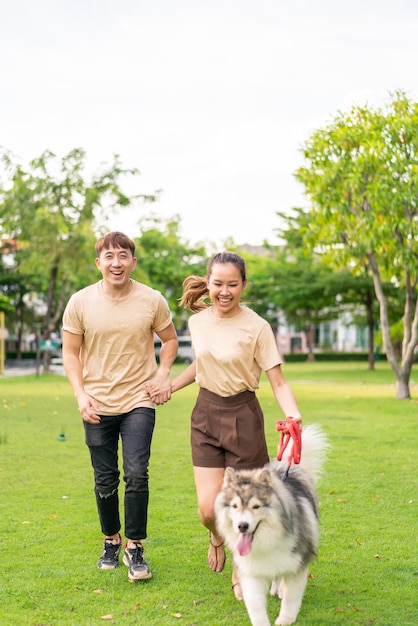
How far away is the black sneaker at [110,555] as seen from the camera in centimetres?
552

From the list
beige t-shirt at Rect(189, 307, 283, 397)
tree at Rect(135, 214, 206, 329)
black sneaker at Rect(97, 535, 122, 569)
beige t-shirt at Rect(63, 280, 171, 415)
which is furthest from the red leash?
tree at Rect(135, 214, 206, 329)

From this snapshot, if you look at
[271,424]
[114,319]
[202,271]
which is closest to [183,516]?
[114,319]

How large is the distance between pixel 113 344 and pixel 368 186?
12604 mm

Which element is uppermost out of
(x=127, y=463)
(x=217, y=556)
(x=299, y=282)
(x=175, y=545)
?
(x=299, y=282)

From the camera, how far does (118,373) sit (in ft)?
17.4

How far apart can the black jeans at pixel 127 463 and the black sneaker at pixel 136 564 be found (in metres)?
0.08

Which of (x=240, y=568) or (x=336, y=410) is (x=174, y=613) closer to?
(x=240, y=568)

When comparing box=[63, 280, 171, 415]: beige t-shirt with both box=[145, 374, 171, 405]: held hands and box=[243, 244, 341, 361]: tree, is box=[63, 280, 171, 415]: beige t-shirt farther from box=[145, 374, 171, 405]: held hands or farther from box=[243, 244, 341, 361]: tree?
box=[243, 244, 341, 361]: tree

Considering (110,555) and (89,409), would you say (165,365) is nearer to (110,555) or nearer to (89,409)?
(89,409)

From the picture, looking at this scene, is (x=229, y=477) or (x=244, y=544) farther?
(x=229, y=477)

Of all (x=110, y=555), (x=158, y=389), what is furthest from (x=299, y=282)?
(x=158, y=389)

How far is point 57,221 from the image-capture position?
29750 mm

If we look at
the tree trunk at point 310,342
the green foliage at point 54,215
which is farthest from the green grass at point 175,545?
the tree trunk at point 310,342

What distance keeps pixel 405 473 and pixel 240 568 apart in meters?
5.63
